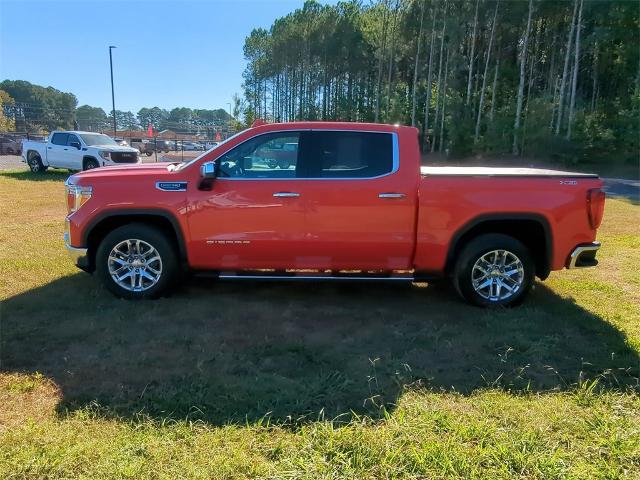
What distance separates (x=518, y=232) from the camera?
5.11 metres

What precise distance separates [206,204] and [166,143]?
54.2m

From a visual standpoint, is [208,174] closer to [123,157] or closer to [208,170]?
[208,170]

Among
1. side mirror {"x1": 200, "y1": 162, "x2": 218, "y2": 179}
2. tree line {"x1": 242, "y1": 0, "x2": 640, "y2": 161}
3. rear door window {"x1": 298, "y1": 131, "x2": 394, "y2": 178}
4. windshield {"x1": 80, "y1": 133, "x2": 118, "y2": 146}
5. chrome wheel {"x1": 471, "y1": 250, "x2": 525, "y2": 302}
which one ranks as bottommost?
chrome wheel {"x1": 471, "y1": 250, "x2": 525, "y2": 302}

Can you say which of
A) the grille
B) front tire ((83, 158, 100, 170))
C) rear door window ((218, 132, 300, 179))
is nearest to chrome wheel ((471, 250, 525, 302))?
rear door window ((218, 132, 300, 179))

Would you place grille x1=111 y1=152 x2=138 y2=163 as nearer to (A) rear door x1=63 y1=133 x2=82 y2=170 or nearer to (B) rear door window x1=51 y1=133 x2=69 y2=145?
(A) rear door x1=63 y1=133 x2=82 y2=170

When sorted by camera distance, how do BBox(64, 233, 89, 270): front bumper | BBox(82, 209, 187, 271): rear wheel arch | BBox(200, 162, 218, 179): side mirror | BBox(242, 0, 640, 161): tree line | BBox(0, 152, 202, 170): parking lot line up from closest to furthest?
1. BBox(200, 162, 218, 179): side mirror
2. BBox(82, 209, 187, 271): rear wheel arch
3. BBox(64, 233, 89, 270): front bumper
4. BBox(0, 152, 202, 170): parking lot
5. BBox(242, 0, 640, 161): tree line

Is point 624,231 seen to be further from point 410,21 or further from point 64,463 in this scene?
point 410,21

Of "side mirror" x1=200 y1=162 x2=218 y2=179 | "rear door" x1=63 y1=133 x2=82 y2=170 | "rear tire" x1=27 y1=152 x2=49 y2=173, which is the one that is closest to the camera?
"side mirror" x1=200 y1=162 x2=218 y2=179

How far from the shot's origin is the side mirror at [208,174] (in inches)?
183

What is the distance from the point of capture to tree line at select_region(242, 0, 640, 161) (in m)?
28.0

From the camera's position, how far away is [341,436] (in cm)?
279

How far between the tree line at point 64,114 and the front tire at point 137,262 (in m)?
38.1

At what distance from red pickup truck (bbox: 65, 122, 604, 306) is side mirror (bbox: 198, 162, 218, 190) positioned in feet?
0.05

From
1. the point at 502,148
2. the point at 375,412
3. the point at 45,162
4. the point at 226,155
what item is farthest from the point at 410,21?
the point at 375,412
